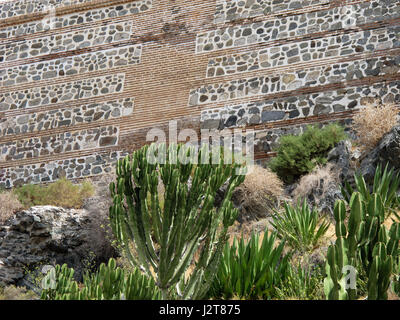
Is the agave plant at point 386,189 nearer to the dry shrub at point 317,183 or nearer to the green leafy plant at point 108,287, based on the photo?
the dry shrub at point 317,183

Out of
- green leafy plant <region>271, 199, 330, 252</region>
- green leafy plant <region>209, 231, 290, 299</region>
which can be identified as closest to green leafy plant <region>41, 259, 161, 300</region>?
green leafy plant <region>209, 231, 290, 299</region>

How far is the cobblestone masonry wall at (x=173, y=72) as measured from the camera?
14641 mm

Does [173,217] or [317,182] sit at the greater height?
[317,182]

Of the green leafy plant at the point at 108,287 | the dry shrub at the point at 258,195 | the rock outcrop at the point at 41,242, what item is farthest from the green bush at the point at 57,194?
the green leafy plant at the point at 108,287

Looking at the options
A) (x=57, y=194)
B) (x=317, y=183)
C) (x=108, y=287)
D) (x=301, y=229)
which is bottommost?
(x=108, y=287)

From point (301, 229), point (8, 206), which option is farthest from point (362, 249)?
point (8, 206)

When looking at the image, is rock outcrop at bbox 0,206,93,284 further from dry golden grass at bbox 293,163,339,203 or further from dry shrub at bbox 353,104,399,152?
dry shrub at bbox 353,104,399,152

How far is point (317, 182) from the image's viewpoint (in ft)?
39.3

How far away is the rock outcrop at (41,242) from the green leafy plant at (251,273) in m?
4.16

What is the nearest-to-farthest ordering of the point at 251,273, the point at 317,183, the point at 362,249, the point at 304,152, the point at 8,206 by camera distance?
1. the point at 362,249
2. the point at 251,273
3. the point at 317,183
4. the point at 304,152
5. the point at 8,206

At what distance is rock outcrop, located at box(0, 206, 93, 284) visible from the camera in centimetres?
1195

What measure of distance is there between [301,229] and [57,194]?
6310 millimetres

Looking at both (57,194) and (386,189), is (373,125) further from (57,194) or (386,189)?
(57,194)

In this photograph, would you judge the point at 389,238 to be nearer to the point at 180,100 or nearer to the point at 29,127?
the point at 180,100
